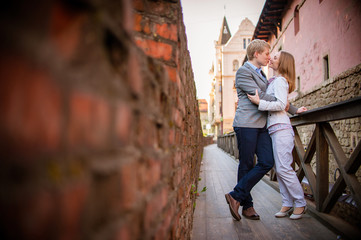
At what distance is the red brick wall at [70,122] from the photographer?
296 mm

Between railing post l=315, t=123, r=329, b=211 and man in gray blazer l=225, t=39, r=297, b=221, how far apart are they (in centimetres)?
50

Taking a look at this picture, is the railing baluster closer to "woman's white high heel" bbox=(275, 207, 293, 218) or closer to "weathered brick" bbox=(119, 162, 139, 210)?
"woman's white high heel" bbox=(275, 207, 293, 218)

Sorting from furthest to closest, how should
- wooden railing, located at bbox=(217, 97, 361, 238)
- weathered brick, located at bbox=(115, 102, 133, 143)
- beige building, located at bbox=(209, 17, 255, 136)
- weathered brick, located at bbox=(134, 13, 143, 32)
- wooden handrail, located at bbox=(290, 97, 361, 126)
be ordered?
beige building, located at bbox=(209, 17, 255, 136), wooden railing, located at bbox=(217, 97, 361, 238), wooden handrail, located at bbox=(290, 97, 361, 126), weathered brick, located at bbox=(134, 13, 143, 32), weathered brick, located at bbox=(115, 102, 133, 143)

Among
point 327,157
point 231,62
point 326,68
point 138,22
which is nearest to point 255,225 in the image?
point 327,157

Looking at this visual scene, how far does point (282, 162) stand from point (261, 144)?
0.95ft

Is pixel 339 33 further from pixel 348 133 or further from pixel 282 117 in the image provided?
pixel 282 117

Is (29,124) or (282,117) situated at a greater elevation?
(282,117)

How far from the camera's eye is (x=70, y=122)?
0.37 metres

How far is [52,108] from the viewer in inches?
13.3

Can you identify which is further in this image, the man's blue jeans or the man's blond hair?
the man's blond hair

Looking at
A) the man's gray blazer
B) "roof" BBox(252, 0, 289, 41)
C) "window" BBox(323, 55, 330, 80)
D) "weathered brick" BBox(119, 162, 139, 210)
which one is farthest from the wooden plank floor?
"roof" BBox(252, 0, 289, 41)

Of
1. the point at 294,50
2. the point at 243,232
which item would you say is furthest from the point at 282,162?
the point at 294,50

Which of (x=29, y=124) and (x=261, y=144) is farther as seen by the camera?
(x=261, y=144)

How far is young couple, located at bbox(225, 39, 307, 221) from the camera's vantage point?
2602 mm
